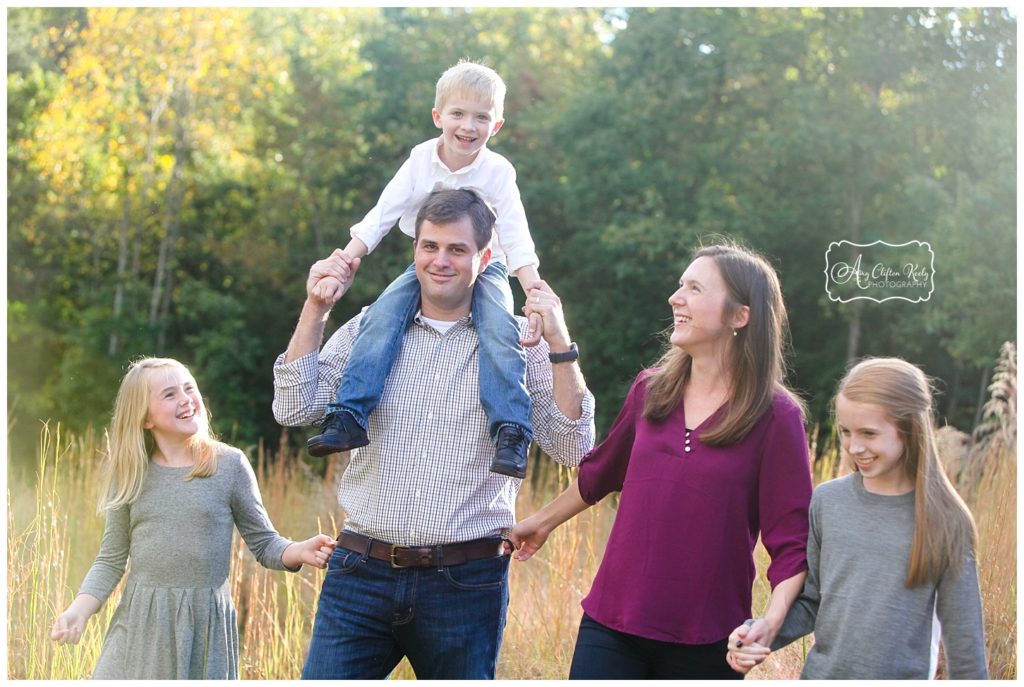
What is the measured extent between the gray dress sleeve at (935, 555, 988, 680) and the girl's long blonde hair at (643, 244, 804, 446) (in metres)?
0.53

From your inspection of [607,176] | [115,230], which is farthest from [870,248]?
[115,230]

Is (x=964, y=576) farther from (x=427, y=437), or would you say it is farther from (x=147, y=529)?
(x=147, y=529)

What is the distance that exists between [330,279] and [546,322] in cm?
57

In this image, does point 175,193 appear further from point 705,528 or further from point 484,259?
point 705,528

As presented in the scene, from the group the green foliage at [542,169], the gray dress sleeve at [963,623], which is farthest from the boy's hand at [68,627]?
the green foliage at [542,169]

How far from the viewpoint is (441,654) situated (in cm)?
283

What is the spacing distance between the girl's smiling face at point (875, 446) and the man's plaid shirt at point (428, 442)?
0.66 metres

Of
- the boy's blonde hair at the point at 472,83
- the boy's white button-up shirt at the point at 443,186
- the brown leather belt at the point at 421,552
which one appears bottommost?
the brown leather belt at the point at 421,552

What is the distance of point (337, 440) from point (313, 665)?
552 mm

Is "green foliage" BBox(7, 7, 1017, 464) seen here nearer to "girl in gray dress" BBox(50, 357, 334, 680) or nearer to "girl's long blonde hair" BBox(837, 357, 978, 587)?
"girl's long blonde hair" BBox(837, 357, 978, 587)

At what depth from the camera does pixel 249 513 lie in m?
3.24

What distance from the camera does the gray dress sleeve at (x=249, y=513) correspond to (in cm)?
322

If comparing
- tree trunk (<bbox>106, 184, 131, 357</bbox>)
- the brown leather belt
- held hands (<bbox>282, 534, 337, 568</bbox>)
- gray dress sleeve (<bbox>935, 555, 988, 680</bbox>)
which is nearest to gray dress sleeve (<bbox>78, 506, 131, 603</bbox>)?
held hands (<bbox>282, 534, 337, 568</bbox>)

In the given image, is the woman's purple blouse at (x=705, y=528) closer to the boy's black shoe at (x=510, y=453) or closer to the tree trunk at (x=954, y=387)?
the boy's black shoe at (x=510, y=453)
